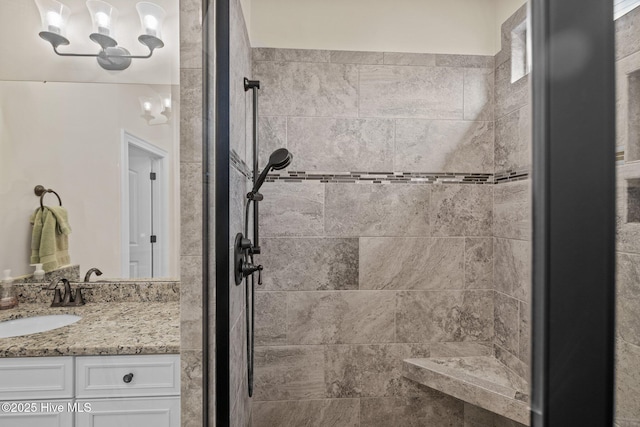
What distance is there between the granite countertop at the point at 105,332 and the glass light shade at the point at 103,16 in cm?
69

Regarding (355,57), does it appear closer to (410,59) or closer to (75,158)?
(410,59)

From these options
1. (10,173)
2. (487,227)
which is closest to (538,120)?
(10,173)

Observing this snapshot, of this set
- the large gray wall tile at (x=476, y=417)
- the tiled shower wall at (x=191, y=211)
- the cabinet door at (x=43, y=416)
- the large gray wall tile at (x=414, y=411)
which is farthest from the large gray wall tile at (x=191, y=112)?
the large gray wall tile at (x=476, y=417)

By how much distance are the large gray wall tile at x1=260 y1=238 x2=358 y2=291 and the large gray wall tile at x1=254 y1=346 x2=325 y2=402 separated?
1.13 feet

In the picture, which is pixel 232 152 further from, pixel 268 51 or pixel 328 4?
pixel 328 4

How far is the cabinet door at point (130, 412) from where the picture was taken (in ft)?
2.89

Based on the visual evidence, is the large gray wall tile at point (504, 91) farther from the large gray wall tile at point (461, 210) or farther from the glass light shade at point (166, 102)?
the glass light shade at point (166, 102)

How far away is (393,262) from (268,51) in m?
1.33

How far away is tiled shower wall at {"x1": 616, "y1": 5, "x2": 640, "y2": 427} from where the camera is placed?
1.08 ft

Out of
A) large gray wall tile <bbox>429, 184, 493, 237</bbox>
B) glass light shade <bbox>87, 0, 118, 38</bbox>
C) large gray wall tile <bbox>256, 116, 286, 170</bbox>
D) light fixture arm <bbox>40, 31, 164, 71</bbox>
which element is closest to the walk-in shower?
large gray wall tile <bbox>256, 116, 286, 170</bbox>

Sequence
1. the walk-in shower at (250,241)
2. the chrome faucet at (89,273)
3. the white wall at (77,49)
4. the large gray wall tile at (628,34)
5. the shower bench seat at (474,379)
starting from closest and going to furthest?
the large gray wall tile at (628,34) < the white wall at (77,49) < the chrome faucet at (89,273) < the walk-in shower at (250,241) < the shower bench seat at (474,379)

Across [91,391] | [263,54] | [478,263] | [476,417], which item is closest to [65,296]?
[91,391]

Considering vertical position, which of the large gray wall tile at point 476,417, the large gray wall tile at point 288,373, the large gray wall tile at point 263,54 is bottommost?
the large gray wall tile at point 476,417

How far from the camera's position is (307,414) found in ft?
6.14
